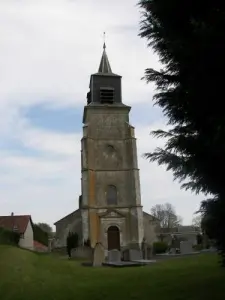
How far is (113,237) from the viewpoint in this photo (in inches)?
1639

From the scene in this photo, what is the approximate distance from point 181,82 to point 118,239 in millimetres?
36333

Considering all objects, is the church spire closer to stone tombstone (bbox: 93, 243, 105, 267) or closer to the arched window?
the arched window

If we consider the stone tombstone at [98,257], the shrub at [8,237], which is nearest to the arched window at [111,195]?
the shrub at [8,237]

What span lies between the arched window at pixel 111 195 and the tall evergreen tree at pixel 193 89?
35.6 meters

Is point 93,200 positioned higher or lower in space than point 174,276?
higher

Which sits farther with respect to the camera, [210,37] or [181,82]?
[181,82]

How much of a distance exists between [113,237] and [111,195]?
4.44m

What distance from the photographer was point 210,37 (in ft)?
17.9

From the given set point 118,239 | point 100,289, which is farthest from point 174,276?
point 118,239

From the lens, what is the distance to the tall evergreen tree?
5676 millimetres

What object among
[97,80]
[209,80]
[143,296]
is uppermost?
[97,80]

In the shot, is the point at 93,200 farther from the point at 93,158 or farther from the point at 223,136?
the point at 223,136

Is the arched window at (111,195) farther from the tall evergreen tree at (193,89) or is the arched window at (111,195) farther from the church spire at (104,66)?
the tall evergreen tree at (193,89)

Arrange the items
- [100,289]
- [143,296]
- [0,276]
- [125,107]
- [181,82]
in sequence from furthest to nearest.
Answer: [125,107] < [0,276] < [100,289] < [143,296] < [181,82]
